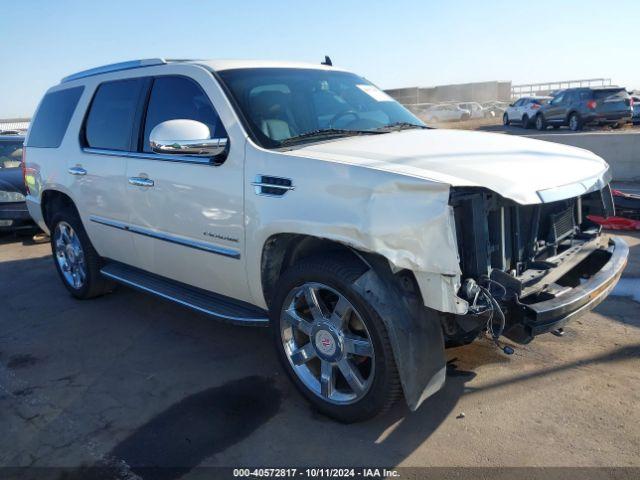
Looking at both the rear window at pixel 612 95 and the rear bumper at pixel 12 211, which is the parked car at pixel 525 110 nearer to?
the rear window at pixel 612 95

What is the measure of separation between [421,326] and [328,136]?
144 centimetres

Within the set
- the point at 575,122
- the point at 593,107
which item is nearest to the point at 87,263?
the point at 593,107

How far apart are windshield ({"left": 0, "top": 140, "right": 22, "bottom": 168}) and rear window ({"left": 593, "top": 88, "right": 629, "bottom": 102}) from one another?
17987 mm

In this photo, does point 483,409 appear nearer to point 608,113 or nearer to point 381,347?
point 381,347

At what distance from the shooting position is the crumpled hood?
2.64 m

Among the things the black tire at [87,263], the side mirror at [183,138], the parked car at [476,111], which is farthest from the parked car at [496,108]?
the side mirror at [183,138]

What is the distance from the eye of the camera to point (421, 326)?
110 inches

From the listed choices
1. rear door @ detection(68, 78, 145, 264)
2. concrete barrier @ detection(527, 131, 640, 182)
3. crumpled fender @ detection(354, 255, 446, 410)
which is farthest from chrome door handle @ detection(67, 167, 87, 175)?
concrete barrier @ detection(527, 131, 640, 182)

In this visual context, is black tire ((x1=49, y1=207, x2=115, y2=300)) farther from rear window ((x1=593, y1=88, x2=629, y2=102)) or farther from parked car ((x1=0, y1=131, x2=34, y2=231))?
rear window ((x1=593, y1=88, x2=629, y2=102))

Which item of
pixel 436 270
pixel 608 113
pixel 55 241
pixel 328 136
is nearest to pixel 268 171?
pixel 328 136

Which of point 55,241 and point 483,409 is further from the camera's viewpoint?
point 55,241

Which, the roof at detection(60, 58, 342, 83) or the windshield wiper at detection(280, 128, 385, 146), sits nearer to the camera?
the windshield wiper at detection(280, 128, 385, 146)

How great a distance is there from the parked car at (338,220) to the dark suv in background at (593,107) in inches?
683

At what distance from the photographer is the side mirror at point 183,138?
3258 mm
